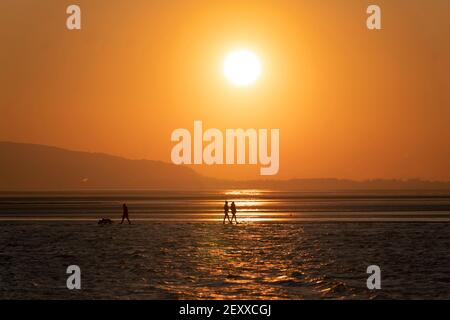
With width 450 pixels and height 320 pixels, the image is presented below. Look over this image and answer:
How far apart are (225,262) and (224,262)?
49 mm

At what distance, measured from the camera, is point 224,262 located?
115 ft

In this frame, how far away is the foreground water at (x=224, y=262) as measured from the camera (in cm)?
2709

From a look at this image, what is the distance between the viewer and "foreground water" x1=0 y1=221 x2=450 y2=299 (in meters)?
27.1

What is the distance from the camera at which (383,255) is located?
124 feet

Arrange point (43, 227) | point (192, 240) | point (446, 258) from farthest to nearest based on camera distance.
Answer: point (43, 227) → point (192, 240) → point (446, 258)

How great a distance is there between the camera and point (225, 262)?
115 feet

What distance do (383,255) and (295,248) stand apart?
5.72 m

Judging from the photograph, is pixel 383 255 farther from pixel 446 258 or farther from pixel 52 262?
pixel 52 262

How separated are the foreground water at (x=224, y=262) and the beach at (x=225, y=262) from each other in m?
0.04

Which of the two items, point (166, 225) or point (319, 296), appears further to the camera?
point (166, 225)

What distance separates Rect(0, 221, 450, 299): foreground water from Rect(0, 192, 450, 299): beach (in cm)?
4

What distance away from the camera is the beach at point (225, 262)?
1065 inches
